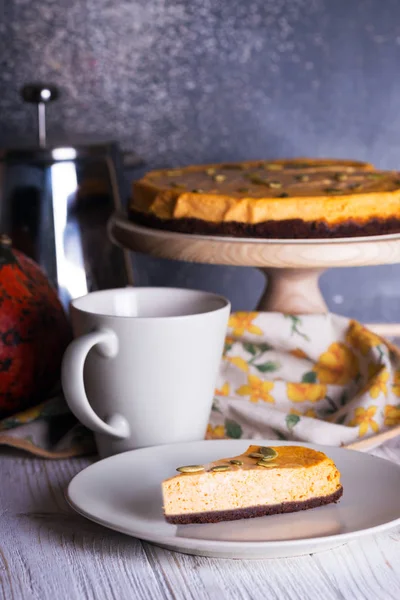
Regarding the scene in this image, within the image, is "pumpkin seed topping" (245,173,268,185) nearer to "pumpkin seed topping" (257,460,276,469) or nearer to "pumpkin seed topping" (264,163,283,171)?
"pumpkin seed topping" (264,163,283,171)

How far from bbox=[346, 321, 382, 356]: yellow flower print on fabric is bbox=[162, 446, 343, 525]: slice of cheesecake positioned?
10.6 inches

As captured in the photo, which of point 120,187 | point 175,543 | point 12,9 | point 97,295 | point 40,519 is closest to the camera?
point 175,543

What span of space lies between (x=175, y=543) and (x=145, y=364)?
0.18 m

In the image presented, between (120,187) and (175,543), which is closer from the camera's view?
(175,543)

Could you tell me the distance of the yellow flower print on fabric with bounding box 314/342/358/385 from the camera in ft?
2.74

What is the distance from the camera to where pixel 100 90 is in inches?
52.6

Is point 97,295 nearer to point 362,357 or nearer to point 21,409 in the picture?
point 21,409

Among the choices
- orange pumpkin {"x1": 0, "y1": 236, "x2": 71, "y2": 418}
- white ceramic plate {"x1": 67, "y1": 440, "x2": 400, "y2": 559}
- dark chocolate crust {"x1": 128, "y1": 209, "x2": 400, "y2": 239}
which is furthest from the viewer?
dark chocolate crust {"x1": 128, "y1": 209, "x2": 400, "y2": 239}

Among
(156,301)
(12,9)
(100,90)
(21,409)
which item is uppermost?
(12,9)

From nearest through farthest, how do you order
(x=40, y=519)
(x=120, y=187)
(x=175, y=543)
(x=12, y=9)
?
1. (x=175, y=543)
2. (x=40, y=519)
3. (x=120, y=187)
4. (x=12, y=9)

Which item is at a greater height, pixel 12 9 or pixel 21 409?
pixel 12 9

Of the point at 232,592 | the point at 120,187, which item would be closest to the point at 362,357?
the point at 232,592

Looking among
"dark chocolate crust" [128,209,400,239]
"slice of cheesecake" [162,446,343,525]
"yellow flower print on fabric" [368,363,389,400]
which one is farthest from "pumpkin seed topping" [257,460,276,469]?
"dark chocolate crust" [128,209,400,239]

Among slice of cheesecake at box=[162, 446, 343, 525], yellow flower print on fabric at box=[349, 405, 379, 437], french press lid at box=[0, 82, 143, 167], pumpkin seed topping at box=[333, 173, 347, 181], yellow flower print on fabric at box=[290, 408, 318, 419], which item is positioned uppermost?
french press lid at box=[0, 82, 143, 167]
